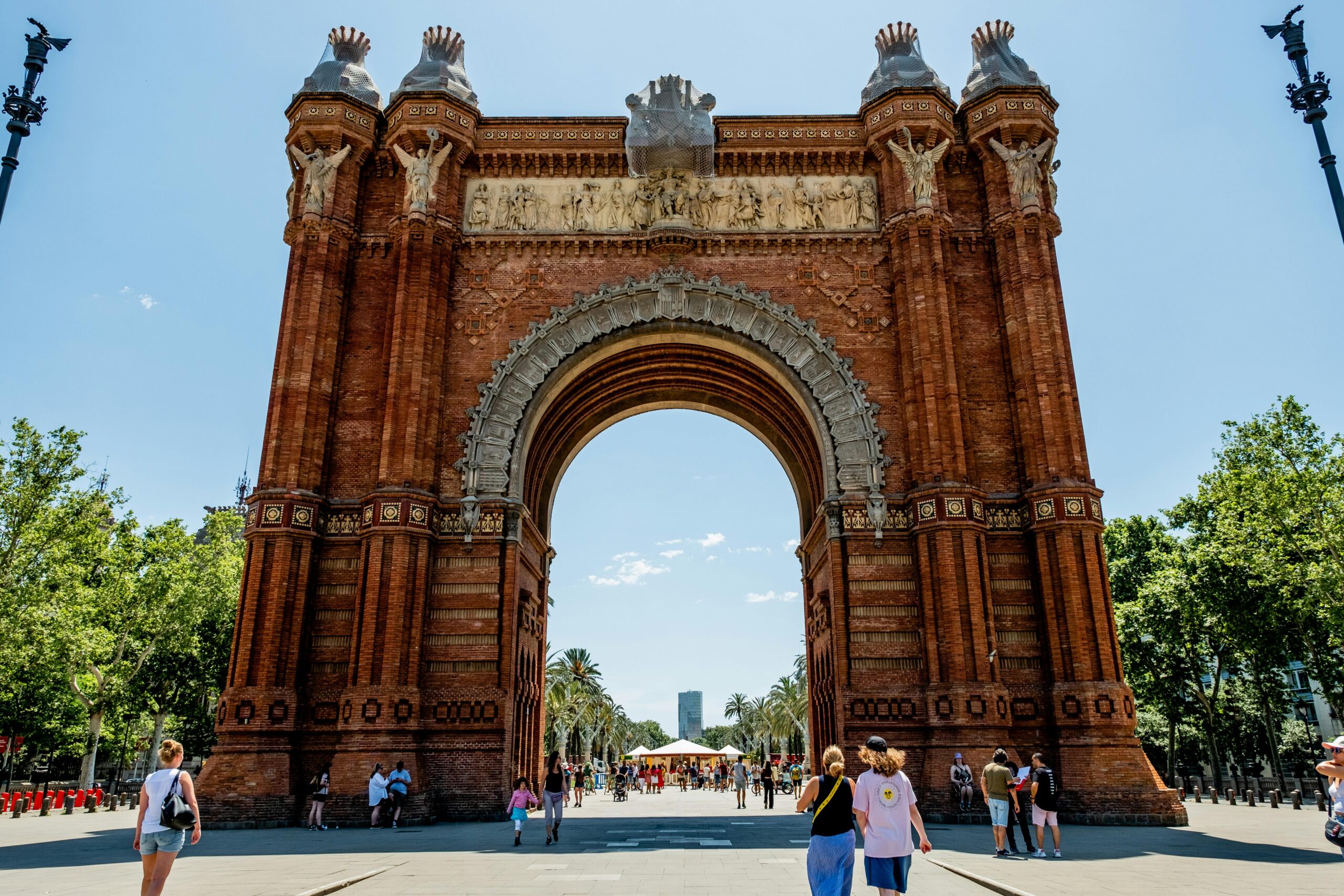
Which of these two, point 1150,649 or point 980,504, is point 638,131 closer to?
point 980,504

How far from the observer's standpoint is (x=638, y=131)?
2323cm

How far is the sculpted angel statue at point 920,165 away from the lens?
22469 mm

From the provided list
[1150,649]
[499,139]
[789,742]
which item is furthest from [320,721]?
[789,742]

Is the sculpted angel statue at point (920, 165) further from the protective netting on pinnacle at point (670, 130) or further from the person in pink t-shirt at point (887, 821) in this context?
the person in pink t-shirt at point (887, 821)

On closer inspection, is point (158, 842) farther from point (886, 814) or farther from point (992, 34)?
point (992, 34)

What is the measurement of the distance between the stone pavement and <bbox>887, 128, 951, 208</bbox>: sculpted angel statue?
14.9 m

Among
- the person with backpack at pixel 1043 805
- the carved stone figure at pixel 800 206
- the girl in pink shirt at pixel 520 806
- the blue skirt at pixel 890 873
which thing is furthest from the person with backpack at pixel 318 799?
the carved stone figure at pixel 800 206

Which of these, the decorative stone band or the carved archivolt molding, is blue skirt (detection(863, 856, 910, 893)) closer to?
the decorative stone band

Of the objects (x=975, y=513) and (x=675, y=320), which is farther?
(x=675, y=320)

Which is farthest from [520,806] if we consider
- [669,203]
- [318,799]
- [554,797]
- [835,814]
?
[669,203]

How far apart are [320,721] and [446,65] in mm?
17276

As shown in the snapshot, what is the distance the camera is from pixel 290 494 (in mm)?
19938

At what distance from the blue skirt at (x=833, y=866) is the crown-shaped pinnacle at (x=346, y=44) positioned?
24761 millimetres

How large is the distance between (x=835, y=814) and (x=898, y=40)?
23.7 meters
